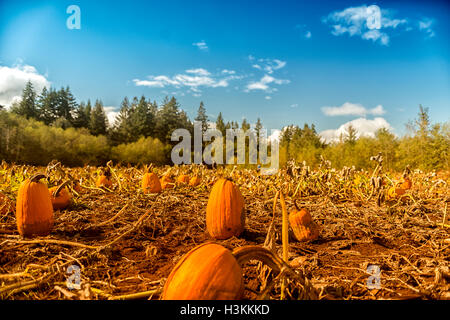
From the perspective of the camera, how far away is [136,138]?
128ft

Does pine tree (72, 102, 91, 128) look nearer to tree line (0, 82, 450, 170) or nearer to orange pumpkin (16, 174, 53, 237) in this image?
tree line (0, 82, 450, 170)

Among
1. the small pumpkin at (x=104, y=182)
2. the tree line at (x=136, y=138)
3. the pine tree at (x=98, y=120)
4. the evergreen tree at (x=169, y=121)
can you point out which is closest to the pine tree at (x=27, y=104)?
the tree line at (x=136, y=138)

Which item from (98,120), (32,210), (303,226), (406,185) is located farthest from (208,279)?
(98,120)

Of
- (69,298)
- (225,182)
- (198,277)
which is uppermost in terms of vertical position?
(225,182)

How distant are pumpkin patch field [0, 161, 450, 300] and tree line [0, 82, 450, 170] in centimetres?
267

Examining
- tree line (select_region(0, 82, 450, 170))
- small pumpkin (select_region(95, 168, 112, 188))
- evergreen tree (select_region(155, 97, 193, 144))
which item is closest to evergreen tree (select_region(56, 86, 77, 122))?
tree line (select_region(0, 82, 450, 170))

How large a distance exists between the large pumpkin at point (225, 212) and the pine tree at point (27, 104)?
1578 inches

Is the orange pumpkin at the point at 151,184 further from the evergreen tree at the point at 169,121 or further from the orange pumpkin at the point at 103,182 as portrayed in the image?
the evergreen tree at the point at 169,121

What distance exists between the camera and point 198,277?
40.4 inches

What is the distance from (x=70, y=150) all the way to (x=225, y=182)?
89.5ft

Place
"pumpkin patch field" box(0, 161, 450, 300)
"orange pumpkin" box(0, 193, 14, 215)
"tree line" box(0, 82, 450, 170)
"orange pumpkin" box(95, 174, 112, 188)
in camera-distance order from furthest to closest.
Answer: "tree line" box(0, 82, 450, 170) → "orange pumpkin" box(95, 174, 112, 188) → "orange pumpkin" box(0, 193, 14, 215) → "pumpkin patch field" box(0, 161, 450, 300)

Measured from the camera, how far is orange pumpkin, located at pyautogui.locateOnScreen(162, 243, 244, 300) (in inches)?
39.6
